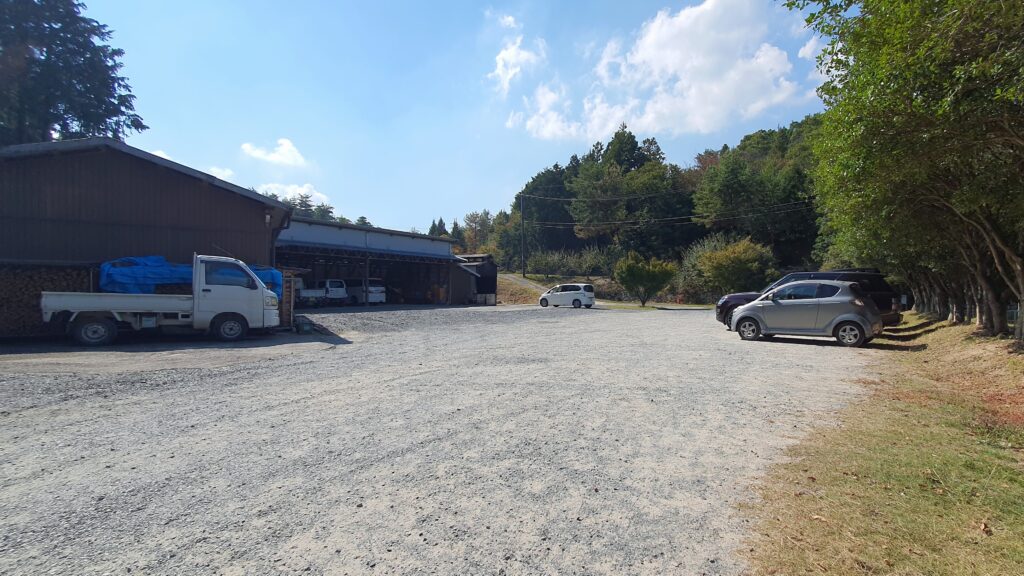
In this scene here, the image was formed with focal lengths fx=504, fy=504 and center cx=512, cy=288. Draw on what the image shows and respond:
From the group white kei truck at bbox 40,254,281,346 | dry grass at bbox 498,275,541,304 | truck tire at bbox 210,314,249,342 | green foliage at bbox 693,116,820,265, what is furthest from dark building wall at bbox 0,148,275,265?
green foliage at bbox 693,116,820,265

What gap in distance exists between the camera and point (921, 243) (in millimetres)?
12602

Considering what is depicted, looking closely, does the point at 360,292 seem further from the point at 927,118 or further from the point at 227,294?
the point at 927,118

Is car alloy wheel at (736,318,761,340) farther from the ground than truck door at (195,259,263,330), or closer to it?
closer to it

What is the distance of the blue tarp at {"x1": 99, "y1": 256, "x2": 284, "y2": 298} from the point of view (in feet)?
42.3

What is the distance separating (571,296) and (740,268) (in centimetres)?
1493

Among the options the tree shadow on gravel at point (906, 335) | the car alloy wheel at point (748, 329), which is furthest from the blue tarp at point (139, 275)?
the tree shadow on gravel at point (906, 335)

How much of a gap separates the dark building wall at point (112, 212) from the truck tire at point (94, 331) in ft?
12.8

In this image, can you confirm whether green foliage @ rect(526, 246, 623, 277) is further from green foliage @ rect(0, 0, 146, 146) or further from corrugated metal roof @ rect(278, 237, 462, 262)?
green foliage @ rect(0, 0, 146, 146)

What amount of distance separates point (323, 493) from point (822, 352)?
1105 centimetres

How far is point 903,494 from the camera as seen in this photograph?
3432mm

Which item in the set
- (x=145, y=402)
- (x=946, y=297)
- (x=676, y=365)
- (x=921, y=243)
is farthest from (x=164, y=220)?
(x=946, y=297)

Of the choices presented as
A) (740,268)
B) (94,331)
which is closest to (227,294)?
(94,331)

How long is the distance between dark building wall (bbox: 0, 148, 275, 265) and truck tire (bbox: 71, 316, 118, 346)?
391cm

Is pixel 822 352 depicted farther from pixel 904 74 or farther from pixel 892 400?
pixel 904 74
